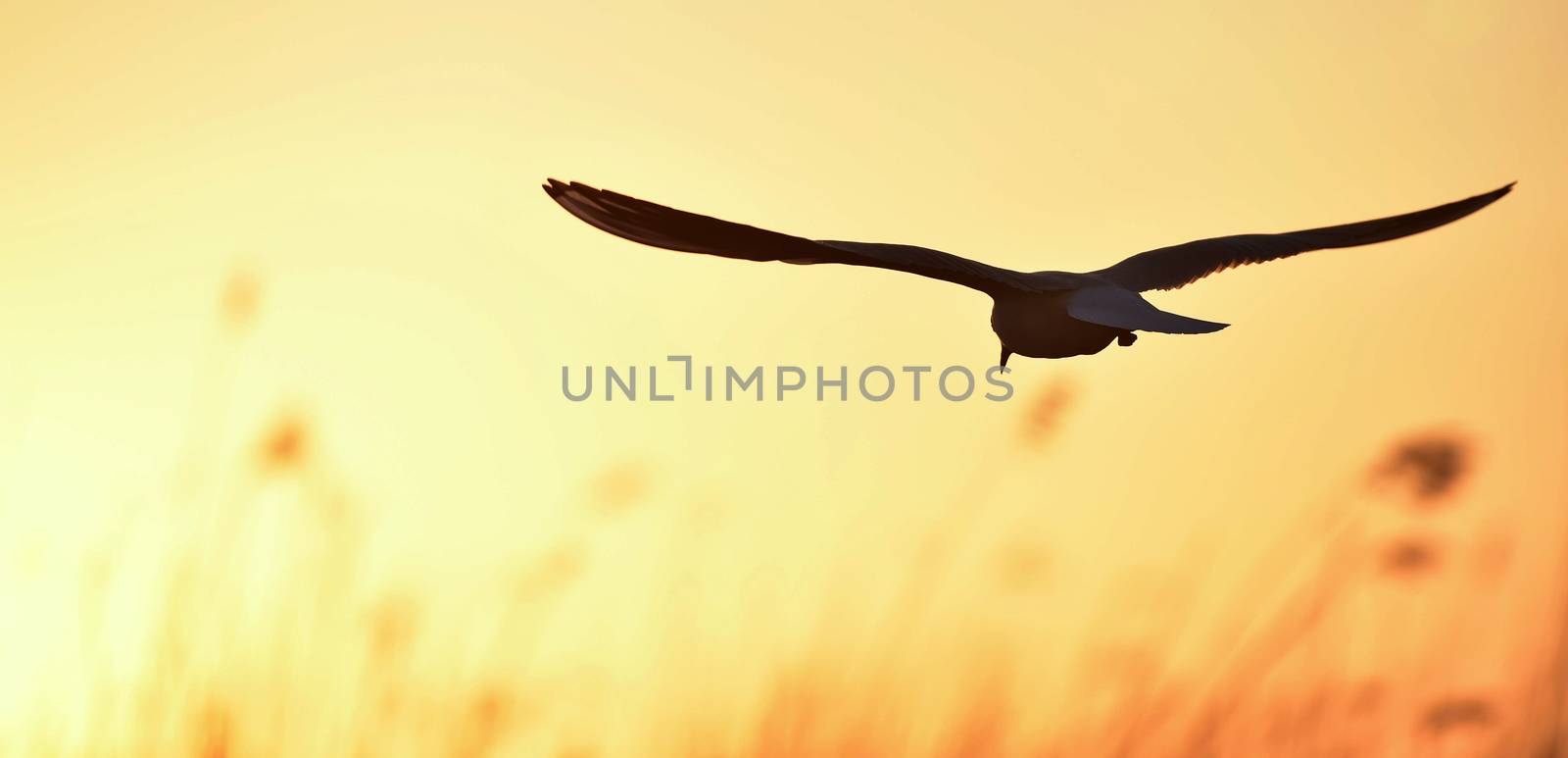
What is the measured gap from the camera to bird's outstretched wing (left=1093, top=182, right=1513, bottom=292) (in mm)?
6340

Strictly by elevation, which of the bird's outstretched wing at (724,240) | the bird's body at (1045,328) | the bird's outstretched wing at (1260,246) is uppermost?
the bird's outstretched wing at (1260,246)

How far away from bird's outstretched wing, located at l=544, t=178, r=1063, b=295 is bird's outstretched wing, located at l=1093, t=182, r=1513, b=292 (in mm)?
1783

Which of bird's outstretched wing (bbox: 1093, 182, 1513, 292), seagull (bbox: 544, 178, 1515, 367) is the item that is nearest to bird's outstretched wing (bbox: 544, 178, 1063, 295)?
seagull (bbox: 544, 178, 1515, 367)

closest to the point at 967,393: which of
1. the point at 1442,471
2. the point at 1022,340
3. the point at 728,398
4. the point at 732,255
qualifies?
the point at 1022,340

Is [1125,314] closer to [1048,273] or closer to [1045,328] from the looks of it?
[1045,328]

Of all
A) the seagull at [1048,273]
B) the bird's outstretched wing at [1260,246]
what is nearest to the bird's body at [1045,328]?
the seagull at [1048,273]

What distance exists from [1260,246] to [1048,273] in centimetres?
143

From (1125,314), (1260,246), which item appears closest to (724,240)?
(1125,314)

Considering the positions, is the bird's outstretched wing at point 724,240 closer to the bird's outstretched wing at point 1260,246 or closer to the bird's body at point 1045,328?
the bird's body at point 1045,328

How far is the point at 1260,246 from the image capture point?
6.39 metres

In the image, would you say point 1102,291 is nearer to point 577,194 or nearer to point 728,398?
point 728,398

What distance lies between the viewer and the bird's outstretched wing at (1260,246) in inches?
250

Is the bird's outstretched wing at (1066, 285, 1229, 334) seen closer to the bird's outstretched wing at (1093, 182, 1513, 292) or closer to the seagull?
the seagull

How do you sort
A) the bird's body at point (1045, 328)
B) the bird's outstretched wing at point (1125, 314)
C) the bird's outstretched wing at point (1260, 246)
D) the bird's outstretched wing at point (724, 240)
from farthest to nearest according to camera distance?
the bird's outstretched wing at point (1260, 246), the bird's body at point (1045, 328), the bird's outstretched wing at point (1125, 314), the bird's outstretched wing at point (724, 240)
